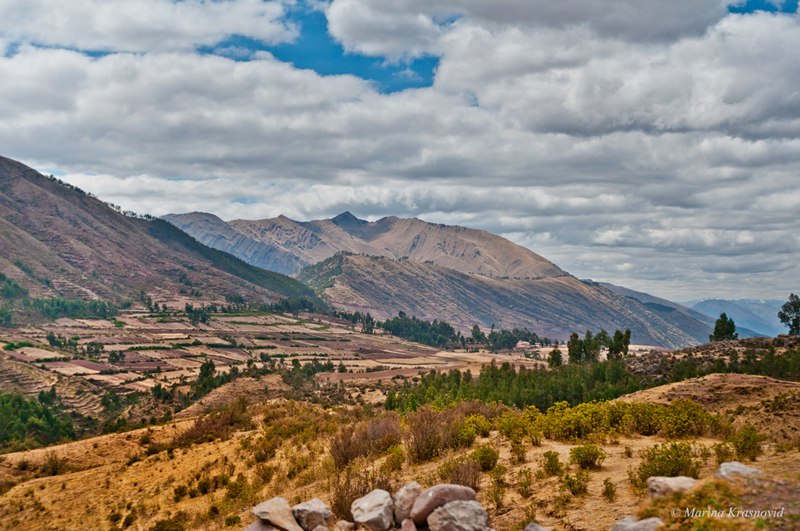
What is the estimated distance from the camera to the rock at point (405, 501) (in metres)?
17.8

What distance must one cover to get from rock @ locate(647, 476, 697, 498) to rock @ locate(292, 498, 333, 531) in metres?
11.1

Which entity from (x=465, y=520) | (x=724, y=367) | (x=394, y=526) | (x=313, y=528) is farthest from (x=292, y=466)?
(x=724, y=367)

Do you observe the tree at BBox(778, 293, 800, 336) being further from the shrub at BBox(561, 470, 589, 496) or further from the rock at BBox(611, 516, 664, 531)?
the rock at BBox(611, 516, 664, 531)

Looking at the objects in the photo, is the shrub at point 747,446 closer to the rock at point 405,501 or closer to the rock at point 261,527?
the rock at point 405,501

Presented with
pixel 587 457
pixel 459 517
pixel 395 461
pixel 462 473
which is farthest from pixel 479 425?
pixel 459 517

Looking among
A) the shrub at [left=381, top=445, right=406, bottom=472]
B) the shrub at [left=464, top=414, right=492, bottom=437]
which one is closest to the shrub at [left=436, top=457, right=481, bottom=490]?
the shrub at [left=381, top=445, right=406, bottom=472]

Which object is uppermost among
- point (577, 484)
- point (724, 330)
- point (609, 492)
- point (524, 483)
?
point (724, 330)

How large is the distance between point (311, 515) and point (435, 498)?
16.4ft

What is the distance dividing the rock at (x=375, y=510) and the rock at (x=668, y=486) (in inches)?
326

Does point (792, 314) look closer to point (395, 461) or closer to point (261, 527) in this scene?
point (395, 461)

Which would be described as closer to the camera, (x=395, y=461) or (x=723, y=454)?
(x=723, y=454)

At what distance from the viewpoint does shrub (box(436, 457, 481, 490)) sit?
1980cm

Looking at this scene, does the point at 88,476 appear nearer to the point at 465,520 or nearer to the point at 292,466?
the point at 292,466

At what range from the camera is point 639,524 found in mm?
13383
